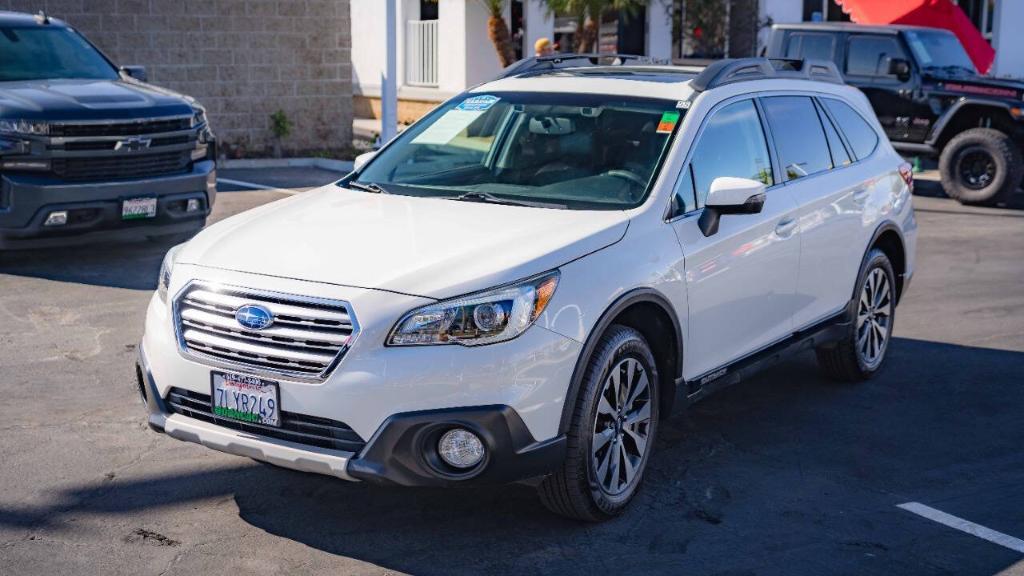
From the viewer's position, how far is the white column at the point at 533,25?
73.9 feet

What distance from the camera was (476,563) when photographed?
470 cm

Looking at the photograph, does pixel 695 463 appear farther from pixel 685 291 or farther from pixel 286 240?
pixel 286 240

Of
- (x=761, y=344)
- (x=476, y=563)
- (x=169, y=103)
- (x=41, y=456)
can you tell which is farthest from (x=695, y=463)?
(x=169, y=103)

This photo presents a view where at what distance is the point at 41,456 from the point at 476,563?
228 cm

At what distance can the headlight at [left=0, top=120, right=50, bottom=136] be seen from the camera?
9.37 m

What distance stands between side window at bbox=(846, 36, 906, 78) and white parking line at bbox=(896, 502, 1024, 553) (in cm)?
1106

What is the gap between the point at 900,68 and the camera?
A: 15289mm

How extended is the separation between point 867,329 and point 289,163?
11.3 m

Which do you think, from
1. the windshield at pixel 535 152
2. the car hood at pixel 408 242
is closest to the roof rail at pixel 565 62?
the windshield at pixel 535 152

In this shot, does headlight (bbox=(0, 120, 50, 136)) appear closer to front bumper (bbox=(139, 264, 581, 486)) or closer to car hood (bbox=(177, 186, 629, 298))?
car hood (bbox=(177, 186, 629, 298))

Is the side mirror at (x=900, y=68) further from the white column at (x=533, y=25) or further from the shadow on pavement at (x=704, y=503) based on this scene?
the shadow on pavement at (x=704, y=503)

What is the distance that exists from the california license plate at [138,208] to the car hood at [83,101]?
66 centimetres

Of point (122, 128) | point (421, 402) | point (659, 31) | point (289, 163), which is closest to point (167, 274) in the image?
point (421, 402)

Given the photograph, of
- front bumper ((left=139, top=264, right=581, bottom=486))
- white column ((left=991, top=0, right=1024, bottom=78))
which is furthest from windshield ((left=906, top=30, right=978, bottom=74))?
front bumper ((left=139, top=264, right=581, bottom=486))
